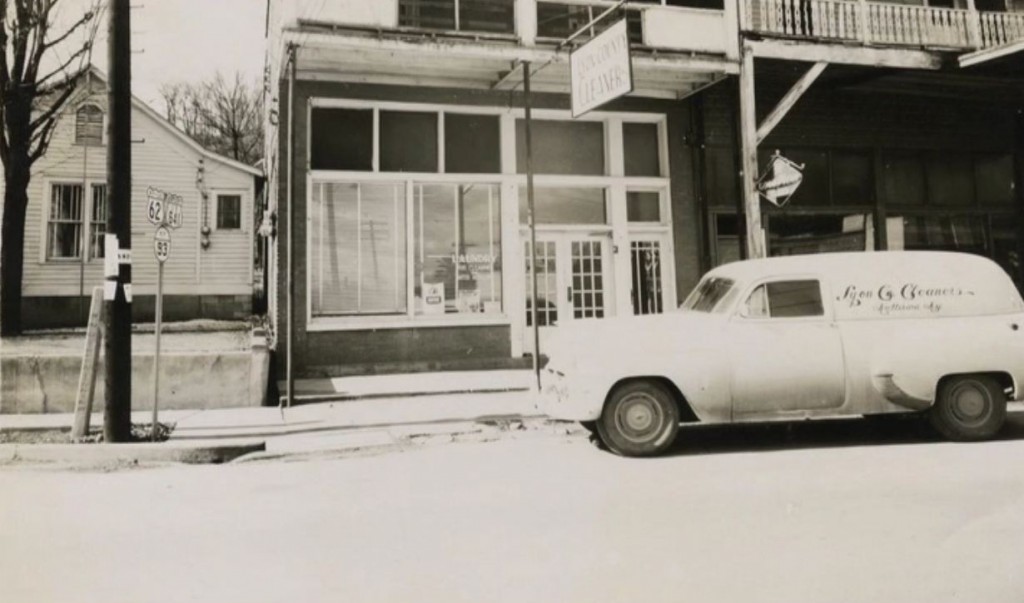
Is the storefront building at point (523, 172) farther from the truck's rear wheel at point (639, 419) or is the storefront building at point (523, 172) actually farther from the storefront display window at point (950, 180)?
the truck's rear wheel at point (639, 419)

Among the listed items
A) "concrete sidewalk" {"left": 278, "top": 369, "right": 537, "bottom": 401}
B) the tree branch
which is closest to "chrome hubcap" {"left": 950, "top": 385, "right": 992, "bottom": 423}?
"concrete sidewalk" {"left": 278, "top": 369, "right": 537, "bottom": 401}

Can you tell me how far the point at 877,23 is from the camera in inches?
515

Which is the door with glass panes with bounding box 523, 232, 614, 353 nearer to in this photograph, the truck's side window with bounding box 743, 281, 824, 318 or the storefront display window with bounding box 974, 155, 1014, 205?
the truck's side window with bounding box 743, 281, 824, 318

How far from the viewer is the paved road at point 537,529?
3.50 meters

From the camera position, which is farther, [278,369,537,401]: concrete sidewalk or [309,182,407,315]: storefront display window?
[309,182,407,315]: storefront display window

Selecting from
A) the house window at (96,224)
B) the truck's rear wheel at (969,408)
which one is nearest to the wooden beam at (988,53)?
the truck's rear wheel at (969,408)

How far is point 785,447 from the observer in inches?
280

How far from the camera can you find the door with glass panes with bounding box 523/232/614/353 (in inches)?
519

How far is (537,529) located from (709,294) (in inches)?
159

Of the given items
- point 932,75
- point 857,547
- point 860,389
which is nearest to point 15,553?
point 857,547

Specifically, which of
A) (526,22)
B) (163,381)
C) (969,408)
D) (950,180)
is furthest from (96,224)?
(950,180)

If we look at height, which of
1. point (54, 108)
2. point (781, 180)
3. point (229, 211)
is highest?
point (54, 108)

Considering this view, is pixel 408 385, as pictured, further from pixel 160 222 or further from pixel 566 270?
pixel 160 222

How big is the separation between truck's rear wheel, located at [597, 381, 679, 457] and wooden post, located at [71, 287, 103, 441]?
220 inches
